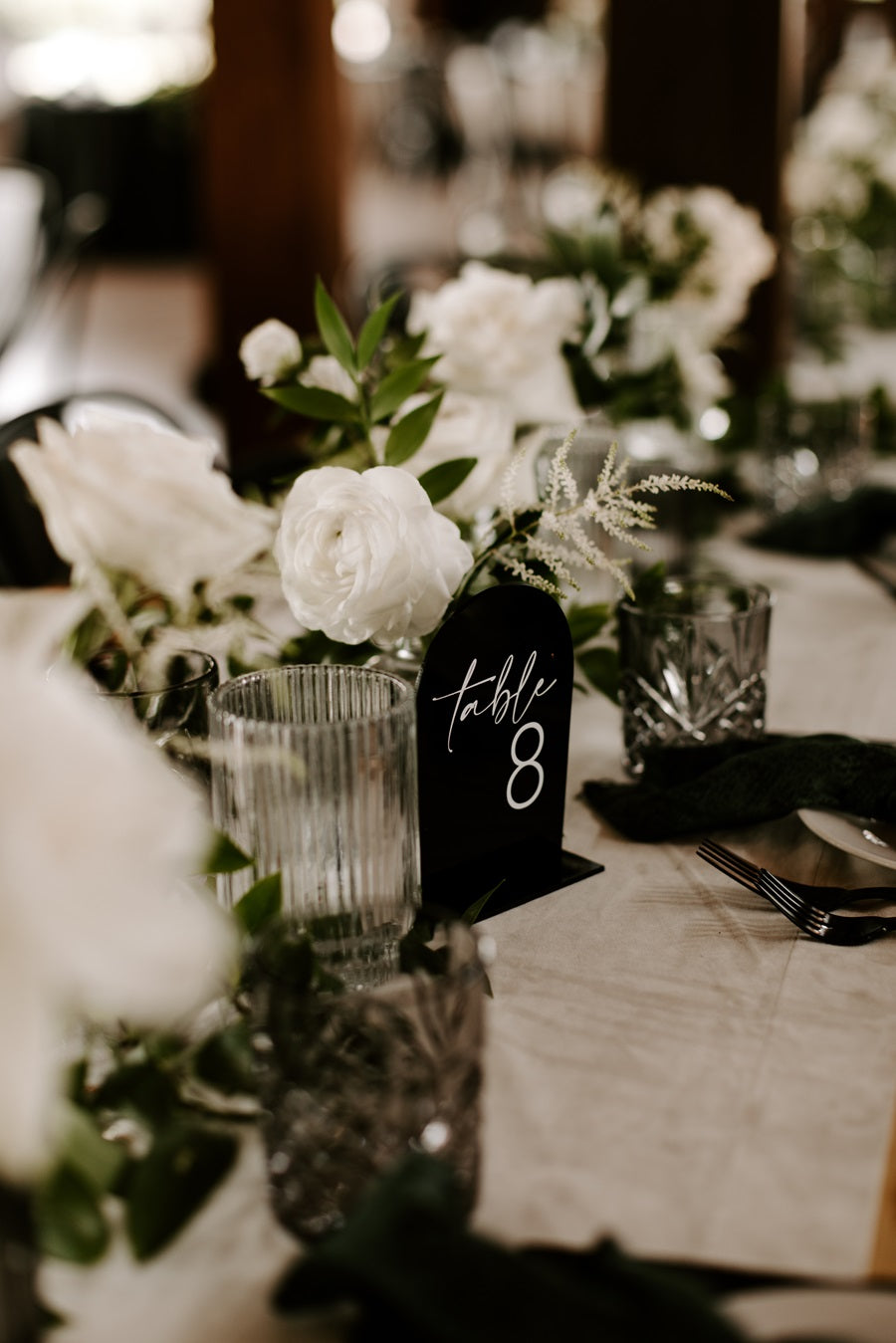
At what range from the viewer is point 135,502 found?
692mm

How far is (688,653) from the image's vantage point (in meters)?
1.09

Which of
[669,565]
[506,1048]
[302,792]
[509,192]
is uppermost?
[302,792]

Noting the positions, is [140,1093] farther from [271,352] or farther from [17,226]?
[17,226]

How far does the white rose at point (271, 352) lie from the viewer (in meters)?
1.11

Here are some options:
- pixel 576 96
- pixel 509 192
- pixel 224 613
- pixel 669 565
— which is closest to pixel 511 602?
pixel 224 613

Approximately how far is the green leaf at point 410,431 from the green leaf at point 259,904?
37 cm

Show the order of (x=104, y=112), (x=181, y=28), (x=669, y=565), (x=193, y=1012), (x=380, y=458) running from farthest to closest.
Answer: (x=181, y=28) < (x=104, y=112) < (x=669, y=565) < (x=380, y=458) < (x=193, y=1012)

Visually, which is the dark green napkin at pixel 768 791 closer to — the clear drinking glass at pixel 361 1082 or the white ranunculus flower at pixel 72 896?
the clear drinking glass at pixel 361 1082

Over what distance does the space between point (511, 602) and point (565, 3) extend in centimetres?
1208

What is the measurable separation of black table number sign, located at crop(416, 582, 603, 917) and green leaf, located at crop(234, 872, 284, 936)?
5.6 inches

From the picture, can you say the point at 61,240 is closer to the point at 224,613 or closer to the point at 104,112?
the point at 104,112

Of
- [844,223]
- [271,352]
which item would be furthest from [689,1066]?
[844,223]

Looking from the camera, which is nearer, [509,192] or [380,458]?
[380,458]

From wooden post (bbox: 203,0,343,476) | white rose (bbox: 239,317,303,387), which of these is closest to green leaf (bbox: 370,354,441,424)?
white rose (bbox: 239,317,303,387)
